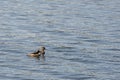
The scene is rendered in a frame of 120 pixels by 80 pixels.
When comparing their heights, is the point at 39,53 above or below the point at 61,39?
below

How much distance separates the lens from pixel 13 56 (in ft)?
118

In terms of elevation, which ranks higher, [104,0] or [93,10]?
[104,0]

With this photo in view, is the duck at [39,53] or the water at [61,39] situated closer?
the water at [61,39]

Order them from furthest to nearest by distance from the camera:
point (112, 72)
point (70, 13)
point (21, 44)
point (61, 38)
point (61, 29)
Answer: point (70, 13) → point (61, 29) → point (61, 38) → point (21, 44) → point (112, 72)

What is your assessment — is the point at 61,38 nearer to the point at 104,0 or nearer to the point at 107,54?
the point at 107,54

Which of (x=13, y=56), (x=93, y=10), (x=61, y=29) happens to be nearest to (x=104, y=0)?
(x=93, y=10)

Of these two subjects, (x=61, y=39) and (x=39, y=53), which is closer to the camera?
(x=39, y=53)

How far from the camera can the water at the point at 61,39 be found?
32.9 m

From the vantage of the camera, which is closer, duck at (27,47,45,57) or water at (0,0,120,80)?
water at (0,0,120,80)

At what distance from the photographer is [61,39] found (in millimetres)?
41250

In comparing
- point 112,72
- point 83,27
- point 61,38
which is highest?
point 83,27

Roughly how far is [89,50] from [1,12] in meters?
17.7

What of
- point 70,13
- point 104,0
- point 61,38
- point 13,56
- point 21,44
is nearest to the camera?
point 13,56

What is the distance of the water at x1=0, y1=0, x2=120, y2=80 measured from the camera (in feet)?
108
